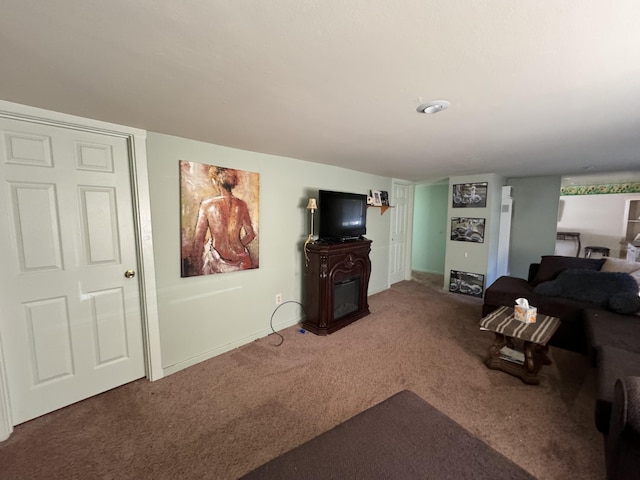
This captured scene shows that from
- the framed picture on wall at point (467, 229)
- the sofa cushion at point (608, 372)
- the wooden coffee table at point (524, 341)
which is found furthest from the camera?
the framed picture on wall at point (467, 229)

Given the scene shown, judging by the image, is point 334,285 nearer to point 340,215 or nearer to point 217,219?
point 340,215

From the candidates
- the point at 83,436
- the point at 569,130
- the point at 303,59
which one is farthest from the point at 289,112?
the point at 83,436

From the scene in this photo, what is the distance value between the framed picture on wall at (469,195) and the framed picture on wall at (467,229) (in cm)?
25

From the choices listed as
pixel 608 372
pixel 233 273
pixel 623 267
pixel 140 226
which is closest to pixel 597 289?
pixel 623 267

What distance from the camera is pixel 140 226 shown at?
209 centimetres

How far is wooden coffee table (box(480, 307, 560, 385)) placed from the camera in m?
2.18

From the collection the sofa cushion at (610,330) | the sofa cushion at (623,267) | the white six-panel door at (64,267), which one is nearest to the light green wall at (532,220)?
the sofa cushion at (623,267)

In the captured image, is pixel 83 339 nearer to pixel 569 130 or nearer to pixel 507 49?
pixel 507 49

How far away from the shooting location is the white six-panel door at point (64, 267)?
1.69m

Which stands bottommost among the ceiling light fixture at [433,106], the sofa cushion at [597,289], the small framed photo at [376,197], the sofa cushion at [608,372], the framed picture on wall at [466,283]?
the framed picture on wall at [466,283]

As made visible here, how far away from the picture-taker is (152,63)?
3.75 ft

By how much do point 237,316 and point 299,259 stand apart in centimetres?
103

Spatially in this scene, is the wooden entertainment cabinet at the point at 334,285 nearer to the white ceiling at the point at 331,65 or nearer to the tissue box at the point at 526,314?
the white ceiling at the point at 331,65

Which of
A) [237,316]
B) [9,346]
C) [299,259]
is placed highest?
[299,259]
